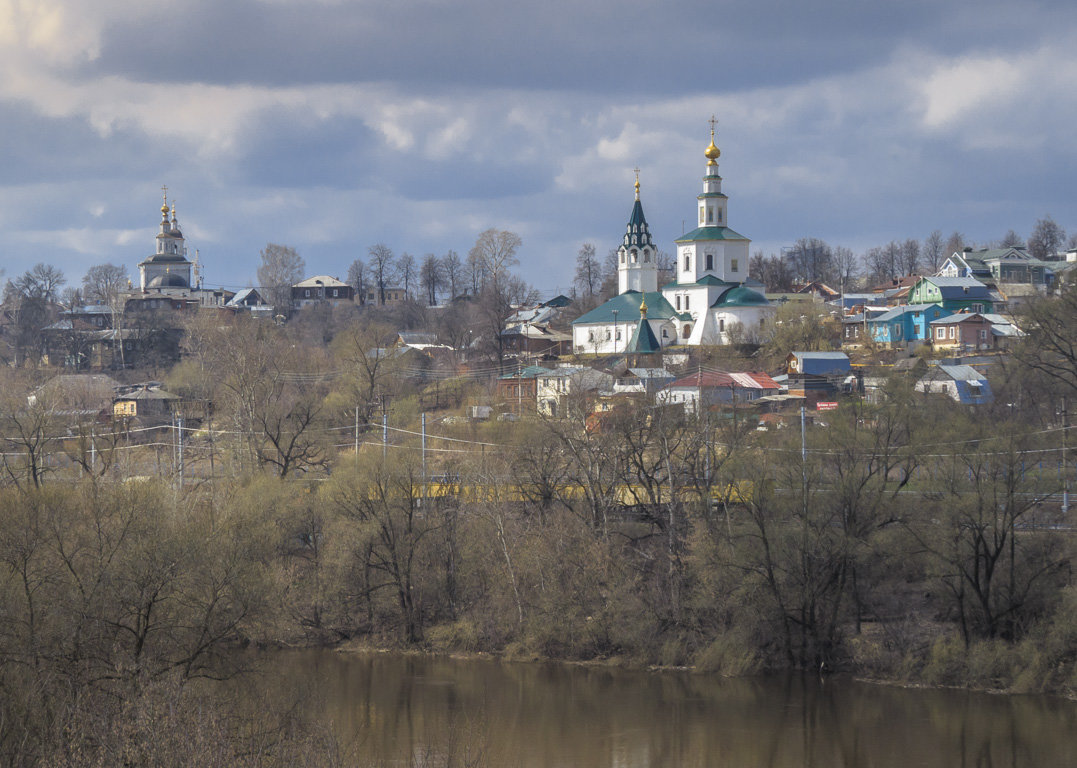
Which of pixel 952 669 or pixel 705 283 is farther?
pixel 705 283

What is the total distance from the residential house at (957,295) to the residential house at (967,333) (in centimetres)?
615

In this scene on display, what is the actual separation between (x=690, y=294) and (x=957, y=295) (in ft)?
48.9

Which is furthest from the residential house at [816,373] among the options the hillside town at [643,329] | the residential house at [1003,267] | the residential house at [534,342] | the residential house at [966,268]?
the residential house at [1003,267]

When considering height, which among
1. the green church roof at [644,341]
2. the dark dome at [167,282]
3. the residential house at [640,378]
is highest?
the dark dome at [167,282]

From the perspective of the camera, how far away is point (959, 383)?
49469 mm

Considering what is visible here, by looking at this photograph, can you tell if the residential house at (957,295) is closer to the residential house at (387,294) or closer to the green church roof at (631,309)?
the green church roof at (631,309)

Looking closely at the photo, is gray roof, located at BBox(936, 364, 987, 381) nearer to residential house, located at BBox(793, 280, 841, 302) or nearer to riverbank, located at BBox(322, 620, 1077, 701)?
riverbank, located at BBox(322, 620, 1077, 701)

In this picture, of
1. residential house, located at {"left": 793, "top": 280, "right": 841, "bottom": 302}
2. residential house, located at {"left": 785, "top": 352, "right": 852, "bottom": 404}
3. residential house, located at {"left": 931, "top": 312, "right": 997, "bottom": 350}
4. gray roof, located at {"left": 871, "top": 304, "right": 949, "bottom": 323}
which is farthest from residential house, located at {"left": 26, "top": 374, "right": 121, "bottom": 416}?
residential house, located at {"left": 793, "top": 280, "right": 841, "bottom": 302}

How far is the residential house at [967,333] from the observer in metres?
62.4

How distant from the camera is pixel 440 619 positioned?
1180 inches

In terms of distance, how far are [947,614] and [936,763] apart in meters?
6.50

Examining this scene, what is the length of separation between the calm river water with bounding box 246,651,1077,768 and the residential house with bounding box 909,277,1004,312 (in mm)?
48827

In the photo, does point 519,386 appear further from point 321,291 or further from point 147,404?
point 321,291

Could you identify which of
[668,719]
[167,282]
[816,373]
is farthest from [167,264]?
[668,719]
